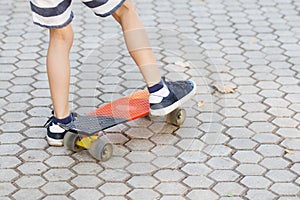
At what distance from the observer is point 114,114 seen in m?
4.69

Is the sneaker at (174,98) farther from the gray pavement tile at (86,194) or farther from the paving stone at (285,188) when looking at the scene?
the paving stone at (285,188)

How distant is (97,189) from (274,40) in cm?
268

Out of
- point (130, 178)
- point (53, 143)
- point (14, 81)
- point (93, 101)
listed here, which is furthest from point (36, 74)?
point (130, 178)

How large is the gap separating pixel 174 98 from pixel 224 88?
800 millimetres

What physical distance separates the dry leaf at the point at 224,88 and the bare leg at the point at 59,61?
1.33 m

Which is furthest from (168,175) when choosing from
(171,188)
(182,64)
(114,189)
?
(182,64)

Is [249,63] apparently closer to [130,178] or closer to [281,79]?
[281,79]

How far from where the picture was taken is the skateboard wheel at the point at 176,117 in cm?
478

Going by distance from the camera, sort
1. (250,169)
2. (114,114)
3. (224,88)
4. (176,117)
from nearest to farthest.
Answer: (250,169)
(114,114)
(176,117)
(224,88)

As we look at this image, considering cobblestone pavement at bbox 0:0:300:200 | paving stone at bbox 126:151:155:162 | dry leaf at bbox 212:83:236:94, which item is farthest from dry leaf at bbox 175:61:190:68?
paving stone at bbox 126:151:155:162

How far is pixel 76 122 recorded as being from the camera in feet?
15.0

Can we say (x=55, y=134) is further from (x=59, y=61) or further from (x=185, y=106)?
(x=185, y=106)

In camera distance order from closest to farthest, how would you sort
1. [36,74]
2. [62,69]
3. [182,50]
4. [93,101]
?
[62,69], [93,101], [36,74], [182,50]

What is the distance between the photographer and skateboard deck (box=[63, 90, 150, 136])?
451 centimetres
